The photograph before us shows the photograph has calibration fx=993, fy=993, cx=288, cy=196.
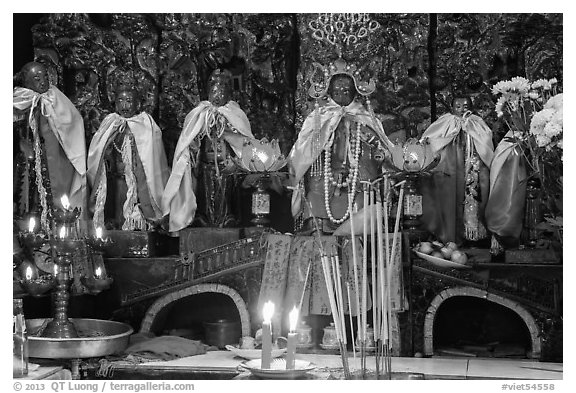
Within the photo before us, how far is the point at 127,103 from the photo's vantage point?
7.61 meters

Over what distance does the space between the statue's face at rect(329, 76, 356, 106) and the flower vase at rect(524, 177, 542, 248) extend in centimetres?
145

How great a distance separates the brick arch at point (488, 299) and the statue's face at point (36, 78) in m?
3.22

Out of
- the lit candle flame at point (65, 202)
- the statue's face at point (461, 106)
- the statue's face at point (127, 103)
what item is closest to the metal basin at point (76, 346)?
the lit candle flame at point (65, 202)

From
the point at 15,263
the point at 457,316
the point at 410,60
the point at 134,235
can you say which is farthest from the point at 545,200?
the point at 15,263

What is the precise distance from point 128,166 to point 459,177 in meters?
2.54

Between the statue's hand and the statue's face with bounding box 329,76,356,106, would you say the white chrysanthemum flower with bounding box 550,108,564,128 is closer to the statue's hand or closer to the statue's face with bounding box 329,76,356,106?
the statue's face with bounding box 329,76,356,106

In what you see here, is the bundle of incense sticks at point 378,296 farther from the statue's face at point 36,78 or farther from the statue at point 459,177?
the statue's face at point 36,78

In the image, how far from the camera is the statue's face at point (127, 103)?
25.0ft

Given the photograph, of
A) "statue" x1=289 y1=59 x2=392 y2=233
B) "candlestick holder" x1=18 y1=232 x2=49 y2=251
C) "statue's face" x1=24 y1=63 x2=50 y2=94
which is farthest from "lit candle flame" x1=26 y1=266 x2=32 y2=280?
"statue" x1=289 y1=59 x2=392 y2=233

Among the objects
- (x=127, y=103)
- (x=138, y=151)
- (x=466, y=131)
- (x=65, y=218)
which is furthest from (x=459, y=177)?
(x=65, y=218)

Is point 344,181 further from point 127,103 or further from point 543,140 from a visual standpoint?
point 543,140

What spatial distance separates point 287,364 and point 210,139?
9.76 feet

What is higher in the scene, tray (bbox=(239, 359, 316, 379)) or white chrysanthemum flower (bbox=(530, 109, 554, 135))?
white chrysanthemum flower (bbox=(530, 109, 554, 135))

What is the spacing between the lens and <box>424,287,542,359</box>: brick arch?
6484 millimetres
